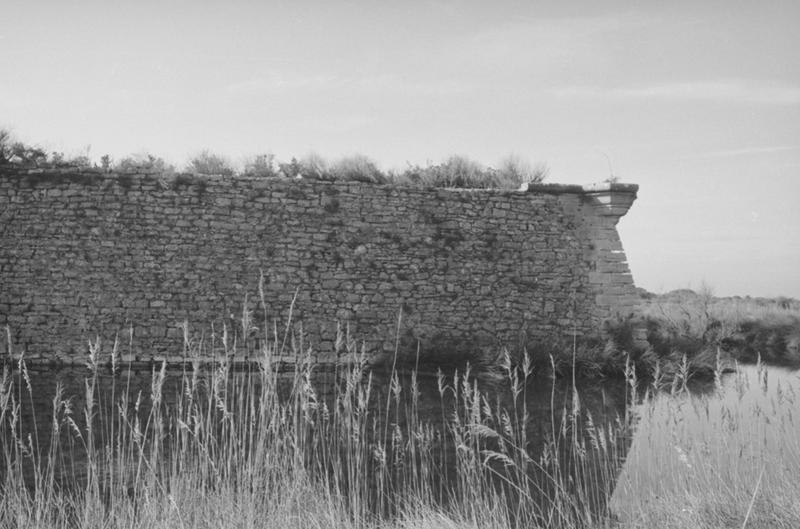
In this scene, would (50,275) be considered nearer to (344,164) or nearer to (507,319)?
(344,164)

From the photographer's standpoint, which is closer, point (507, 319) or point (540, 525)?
point (540, 525)

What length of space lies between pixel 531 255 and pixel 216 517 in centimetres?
981

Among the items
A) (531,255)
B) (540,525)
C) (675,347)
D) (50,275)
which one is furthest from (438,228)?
(540,525)

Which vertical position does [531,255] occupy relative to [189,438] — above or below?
above

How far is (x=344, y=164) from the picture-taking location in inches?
563

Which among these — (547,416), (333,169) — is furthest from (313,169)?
(547,416)

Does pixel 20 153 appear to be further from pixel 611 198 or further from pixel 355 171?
pixel 611 198

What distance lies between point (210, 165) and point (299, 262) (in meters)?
2.97

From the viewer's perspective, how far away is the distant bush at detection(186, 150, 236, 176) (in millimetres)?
14086

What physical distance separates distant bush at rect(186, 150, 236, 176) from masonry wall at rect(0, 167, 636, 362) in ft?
4.49

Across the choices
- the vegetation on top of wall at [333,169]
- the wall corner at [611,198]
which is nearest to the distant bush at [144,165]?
the vegetation on top of wall at [333,169]

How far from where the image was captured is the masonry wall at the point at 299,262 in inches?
480

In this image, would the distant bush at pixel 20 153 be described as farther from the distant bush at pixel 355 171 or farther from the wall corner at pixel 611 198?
the wall corner at pixel 611 198

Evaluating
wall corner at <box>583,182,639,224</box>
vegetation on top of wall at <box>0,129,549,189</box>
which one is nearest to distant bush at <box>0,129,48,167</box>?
vegetation on top of wall at <box>0,129,549,189</box>
